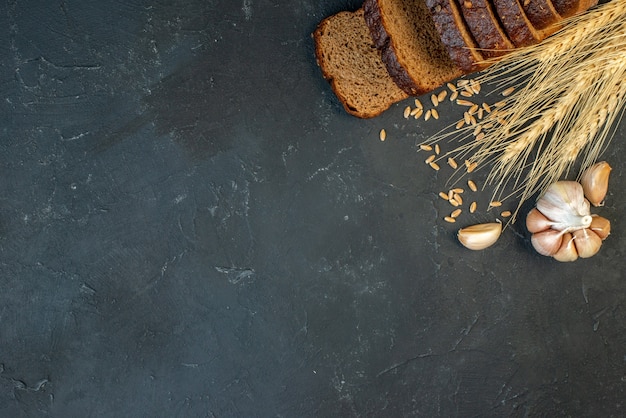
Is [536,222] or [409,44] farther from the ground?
[409,44]

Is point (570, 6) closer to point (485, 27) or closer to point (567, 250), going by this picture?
point (485, 27)

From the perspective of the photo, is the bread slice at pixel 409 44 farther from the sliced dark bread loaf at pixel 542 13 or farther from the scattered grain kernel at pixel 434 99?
the sliced dark bread loaf at pixel 542 13

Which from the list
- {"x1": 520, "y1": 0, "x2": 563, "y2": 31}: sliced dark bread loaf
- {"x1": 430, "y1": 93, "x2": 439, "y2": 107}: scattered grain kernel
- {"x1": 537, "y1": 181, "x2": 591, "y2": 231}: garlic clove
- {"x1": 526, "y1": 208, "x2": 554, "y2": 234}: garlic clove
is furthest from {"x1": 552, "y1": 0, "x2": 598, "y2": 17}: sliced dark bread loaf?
{"x1": 526, "y1": 208, "x2": 554, "y2": 234}: garlic clove

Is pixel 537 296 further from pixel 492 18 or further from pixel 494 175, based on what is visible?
pixel 492 18

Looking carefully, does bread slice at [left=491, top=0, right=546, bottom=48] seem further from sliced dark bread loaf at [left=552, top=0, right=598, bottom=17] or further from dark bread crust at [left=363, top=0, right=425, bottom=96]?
dark bread crust at [left=363, top=0, right=425, bottom=96]

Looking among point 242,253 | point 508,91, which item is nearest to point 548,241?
point 508,91

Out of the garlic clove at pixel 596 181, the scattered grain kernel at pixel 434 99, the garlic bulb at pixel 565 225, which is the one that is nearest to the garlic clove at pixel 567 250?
the garlic bulb at pixel 565 225
